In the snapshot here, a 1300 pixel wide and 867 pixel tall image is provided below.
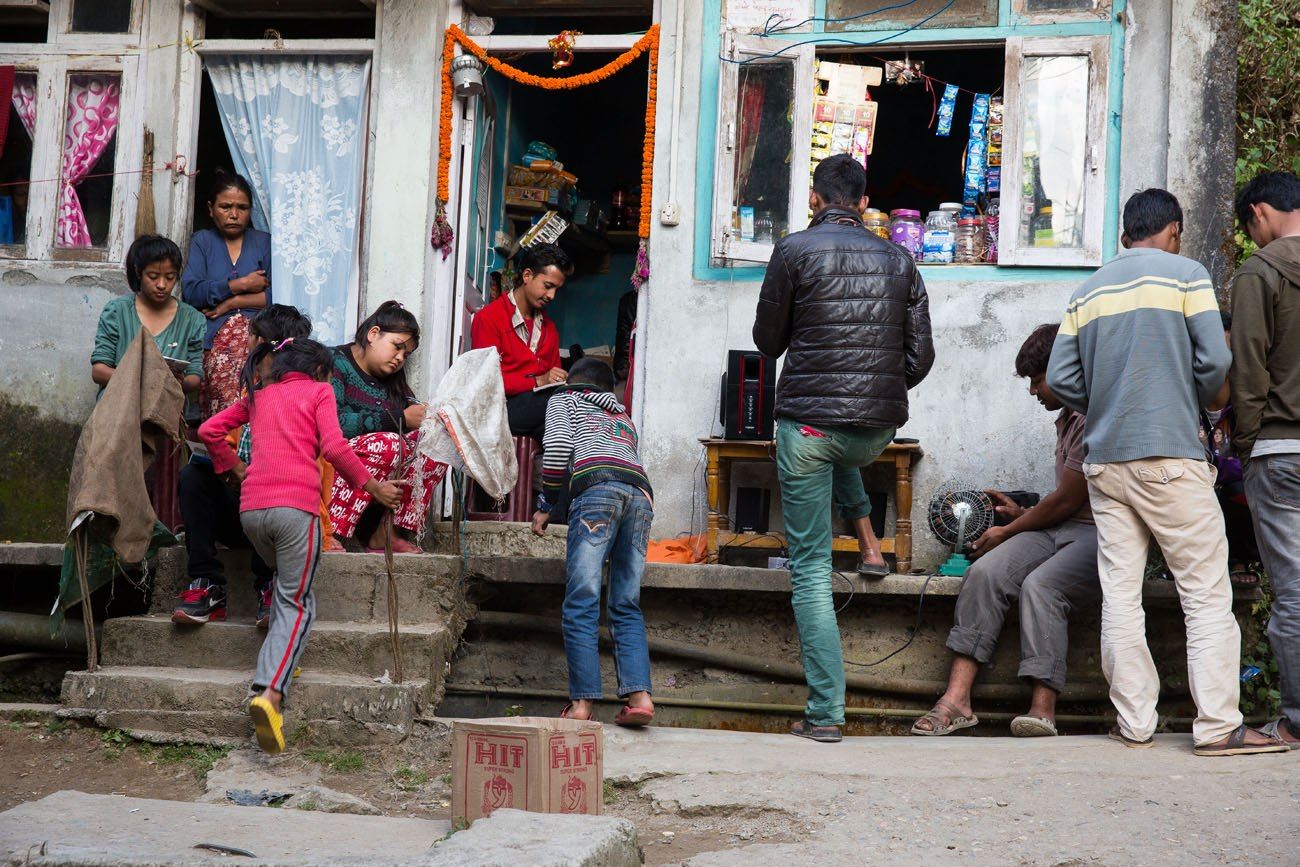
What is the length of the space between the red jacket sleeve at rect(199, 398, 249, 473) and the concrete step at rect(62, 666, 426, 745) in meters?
0.93

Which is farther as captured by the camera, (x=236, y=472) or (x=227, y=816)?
(x=236, y=472)

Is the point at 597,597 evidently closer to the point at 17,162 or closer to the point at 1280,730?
the point at 1280,730

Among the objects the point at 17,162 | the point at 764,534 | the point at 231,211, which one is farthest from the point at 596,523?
the point at 17,162

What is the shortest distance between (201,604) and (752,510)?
278cm

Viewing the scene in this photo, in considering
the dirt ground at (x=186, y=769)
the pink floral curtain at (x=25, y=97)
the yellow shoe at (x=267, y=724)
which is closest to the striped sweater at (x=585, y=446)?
the dirt ground at (x=186, y=769)

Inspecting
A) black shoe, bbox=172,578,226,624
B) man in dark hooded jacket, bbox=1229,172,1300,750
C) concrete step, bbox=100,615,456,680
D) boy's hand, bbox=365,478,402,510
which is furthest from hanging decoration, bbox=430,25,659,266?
man in dark hooded jacket, bbox=1229,172,1300,750

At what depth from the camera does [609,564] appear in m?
5.43

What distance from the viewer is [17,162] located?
7762 millimetres

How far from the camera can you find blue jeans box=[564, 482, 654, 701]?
17.0 feet

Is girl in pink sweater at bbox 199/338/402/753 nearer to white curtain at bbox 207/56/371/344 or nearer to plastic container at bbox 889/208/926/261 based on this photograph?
white curtain at bbox 207/56/371/344

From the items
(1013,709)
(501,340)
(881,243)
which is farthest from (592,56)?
(1013,709)

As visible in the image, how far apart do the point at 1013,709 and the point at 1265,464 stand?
1.69 m

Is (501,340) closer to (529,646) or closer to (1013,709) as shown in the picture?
(529,646)

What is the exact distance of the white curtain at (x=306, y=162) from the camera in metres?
7.29
